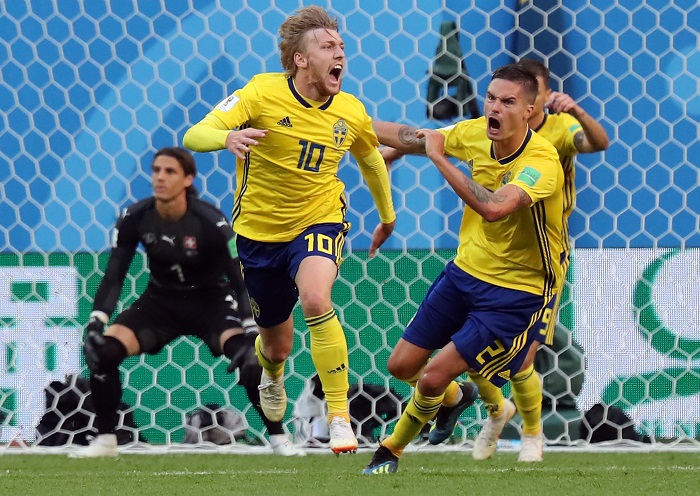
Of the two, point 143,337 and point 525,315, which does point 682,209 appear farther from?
point 143,337

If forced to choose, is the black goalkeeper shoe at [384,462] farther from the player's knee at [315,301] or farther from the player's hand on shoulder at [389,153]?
the player's hand on shoulder at [389,153]

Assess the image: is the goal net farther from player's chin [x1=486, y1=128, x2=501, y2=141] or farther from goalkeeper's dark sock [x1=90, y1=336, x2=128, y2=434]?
player's chin [x1=486, y1=128, x2=501, y2=141]

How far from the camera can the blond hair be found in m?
5.03

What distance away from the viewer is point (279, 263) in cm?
514

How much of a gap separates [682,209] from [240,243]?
2541 millimetres

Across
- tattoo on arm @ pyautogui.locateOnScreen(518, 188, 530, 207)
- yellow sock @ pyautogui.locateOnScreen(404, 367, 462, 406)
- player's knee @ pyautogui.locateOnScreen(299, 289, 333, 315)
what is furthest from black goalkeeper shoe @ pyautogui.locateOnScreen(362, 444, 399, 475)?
tattoo on arm @ pyautogui.locateOnScreen(518, 188, 530, 207)

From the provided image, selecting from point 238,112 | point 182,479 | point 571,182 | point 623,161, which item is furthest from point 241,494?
point 623,161

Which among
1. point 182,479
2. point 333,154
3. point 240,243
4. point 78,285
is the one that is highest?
point 333,154

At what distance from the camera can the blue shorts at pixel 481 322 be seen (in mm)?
4789

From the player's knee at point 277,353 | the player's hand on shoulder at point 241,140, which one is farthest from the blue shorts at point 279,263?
the player's hand on shoulder at point 241,140

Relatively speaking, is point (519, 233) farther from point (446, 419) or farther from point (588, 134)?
point (446, 419)

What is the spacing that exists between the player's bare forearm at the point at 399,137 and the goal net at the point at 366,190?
3.31 feet

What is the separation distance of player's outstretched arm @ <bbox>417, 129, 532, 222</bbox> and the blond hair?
72cm

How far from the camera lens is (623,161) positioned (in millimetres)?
6535
